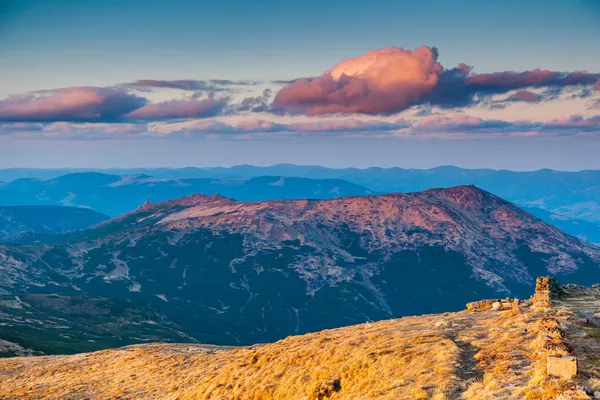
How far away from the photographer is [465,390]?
107 feet

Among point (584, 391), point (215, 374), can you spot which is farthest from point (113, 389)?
point (584, 391)

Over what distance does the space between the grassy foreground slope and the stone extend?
57 centimetres

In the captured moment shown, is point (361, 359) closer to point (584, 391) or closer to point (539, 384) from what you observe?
point (539, 384)

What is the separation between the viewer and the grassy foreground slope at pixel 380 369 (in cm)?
3369

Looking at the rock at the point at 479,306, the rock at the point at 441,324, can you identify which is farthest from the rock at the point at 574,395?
the rock at the point at 479,306

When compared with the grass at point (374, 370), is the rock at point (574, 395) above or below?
above

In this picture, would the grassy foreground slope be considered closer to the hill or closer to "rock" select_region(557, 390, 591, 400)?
the hill

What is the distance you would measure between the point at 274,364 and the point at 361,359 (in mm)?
10914

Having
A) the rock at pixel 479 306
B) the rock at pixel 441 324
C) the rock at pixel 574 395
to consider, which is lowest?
the rock at pixel 479 306

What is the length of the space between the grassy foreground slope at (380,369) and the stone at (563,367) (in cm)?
57

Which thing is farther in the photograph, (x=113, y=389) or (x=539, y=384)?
(x=113, y=389)

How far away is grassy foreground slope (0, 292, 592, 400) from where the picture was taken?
33.7m

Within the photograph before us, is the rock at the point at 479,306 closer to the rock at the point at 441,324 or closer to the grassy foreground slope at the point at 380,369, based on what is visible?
the grassy foreground slope at the point at 380,369

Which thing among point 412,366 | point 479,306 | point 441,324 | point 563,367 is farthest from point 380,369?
point 479,306
